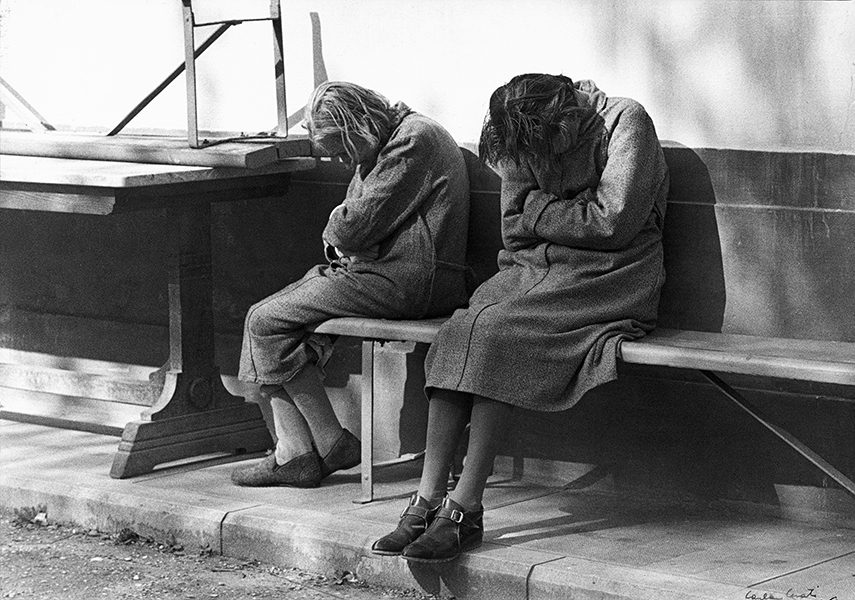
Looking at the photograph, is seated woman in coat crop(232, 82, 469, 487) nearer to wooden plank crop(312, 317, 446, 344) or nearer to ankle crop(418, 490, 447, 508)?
wooden plank crop(312, 317, 446, 344)

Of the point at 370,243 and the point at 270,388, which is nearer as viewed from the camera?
the point at 370,243

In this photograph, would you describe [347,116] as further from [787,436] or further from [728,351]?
[787,436]

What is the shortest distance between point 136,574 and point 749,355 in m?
2.01

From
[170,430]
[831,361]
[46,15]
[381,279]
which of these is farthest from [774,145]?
[46,15]

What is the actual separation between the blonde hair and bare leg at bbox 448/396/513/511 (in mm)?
1088

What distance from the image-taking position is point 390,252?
18.3 ft

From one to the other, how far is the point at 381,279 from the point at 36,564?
146cm

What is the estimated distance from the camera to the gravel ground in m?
4.91

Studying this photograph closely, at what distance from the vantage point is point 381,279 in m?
5.55
